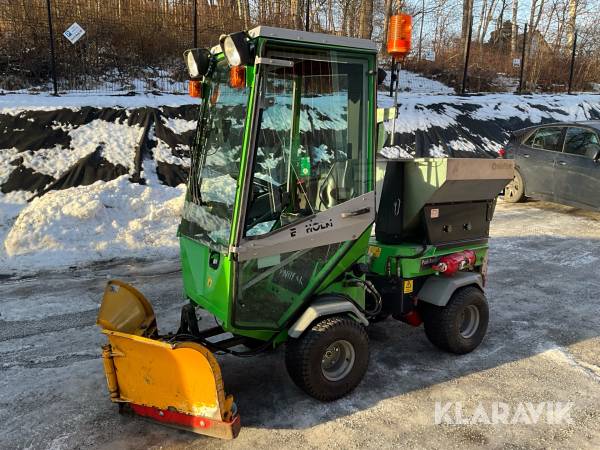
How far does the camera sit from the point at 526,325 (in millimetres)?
4730

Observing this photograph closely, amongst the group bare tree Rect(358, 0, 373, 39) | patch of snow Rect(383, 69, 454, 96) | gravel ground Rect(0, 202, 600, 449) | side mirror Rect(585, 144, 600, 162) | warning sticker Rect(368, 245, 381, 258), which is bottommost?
gravel ground Rect(0, 202, 600, 449)

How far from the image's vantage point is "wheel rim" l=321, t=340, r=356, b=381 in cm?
336

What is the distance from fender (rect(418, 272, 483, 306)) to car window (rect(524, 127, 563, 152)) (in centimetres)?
634

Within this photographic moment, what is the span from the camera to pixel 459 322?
399 centimetres

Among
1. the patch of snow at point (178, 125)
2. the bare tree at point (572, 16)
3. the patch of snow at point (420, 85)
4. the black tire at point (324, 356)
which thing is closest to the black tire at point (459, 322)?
the black tire at point (324, 356)

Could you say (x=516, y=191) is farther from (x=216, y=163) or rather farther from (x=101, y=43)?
(x=101, y=43)

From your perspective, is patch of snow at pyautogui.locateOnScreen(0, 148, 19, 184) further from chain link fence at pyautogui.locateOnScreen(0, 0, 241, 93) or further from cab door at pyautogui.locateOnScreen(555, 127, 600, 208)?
cab door at pyautogui.locateOnScreen(555, 127, 600, 208)

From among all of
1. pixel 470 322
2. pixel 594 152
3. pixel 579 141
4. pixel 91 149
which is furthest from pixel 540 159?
pixel 91 149

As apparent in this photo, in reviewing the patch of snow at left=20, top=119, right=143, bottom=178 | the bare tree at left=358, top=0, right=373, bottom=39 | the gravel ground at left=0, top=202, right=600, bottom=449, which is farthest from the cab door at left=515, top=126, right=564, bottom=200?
the bare tree at left=358, top=0, right=373, bottom=39

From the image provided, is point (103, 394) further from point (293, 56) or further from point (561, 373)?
point (561, 373)

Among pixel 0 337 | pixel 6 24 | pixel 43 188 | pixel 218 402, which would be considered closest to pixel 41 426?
pixel 218 402

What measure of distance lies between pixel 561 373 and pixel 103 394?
11.4ft

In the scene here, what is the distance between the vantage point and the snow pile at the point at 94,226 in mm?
6434

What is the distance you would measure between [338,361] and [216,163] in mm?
1621
